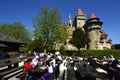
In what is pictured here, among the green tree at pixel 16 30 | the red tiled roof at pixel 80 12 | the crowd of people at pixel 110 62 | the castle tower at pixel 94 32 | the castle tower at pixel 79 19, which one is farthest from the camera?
the red tiled roof at pixel 80 12

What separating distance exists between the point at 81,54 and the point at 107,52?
8280 millimetres

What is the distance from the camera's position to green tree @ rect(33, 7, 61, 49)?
56844mm

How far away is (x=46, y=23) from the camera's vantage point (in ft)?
188

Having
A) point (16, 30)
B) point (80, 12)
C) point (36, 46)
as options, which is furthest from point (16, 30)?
point (80, 12)

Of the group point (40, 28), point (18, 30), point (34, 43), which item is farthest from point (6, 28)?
point (40, 28)

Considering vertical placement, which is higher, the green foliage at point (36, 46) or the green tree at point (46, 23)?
the green tree at point (46, 23)

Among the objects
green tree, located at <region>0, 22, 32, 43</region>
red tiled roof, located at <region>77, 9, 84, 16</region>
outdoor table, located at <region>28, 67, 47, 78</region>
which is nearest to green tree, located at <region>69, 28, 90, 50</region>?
green tree, located at <region>0, 22, 32, 43</region>

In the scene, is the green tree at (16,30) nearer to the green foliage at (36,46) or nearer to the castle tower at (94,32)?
the green foliage at (36,46)

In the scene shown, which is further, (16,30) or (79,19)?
(79,19)

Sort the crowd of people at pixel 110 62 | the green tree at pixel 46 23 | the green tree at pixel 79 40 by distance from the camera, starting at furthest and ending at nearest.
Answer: the green tree at pixel 79 40 → the green tree at pixel 46 23 → the crowd of people at pixel 110 62

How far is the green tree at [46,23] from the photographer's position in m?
56.8

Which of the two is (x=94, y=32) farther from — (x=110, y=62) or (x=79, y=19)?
(x=110, y=62)

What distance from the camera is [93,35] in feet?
238

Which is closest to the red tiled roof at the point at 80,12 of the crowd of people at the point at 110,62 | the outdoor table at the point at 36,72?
the crowd of people at the point at 110,62
